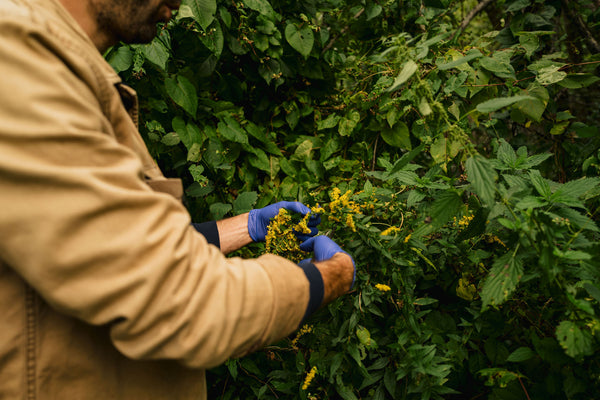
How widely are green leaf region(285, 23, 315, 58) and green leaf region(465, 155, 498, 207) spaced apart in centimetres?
157

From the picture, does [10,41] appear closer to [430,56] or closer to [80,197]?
[80,197]

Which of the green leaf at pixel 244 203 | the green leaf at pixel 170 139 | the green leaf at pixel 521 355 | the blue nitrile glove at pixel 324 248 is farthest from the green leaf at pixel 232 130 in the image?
the green leaf at pixel 521 355

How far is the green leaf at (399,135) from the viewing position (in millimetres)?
2029

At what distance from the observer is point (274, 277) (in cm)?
85

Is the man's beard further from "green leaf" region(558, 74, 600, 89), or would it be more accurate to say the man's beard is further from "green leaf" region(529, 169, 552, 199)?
"green leaf" region(558, 74, 600, 89)

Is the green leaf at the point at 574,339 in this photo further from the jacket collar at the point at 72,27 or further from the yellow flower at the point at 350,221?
the jacket collar at the point at 72,27

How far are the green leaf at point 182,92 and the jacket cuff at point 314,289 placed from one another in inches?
53.9

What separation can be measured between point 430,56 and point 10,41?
181 cm

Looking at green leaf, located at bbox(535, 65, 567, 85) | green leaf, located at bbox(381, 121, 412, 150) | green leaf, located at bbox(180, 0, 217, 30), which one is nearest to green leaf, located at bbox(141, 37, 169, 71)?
green leaf, located at bbox(180, 0, 217, 30)

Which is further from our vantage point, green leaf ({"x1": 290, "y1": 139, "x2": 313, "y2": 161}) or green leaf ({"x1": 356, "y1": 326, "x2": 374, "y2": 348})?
green leaf ({"x1": 290, "y1": 139, "x2": 313, "y2": 161})

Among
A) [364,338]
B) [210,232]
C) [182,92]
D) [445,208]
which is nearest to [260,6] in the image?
[182,92]

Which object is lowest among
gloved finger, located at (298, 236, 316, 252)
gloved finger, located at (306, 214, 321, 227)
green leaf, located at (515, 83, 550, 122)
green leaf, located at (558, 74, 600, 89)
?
gloved finger, located at (298, 236, 316, 252)

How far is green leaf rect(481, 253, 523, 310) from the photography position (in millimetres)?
952

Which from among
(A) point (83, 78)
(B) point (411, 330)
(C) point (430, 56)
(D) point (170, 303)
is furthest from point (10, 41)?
(C) point (430, 56)
